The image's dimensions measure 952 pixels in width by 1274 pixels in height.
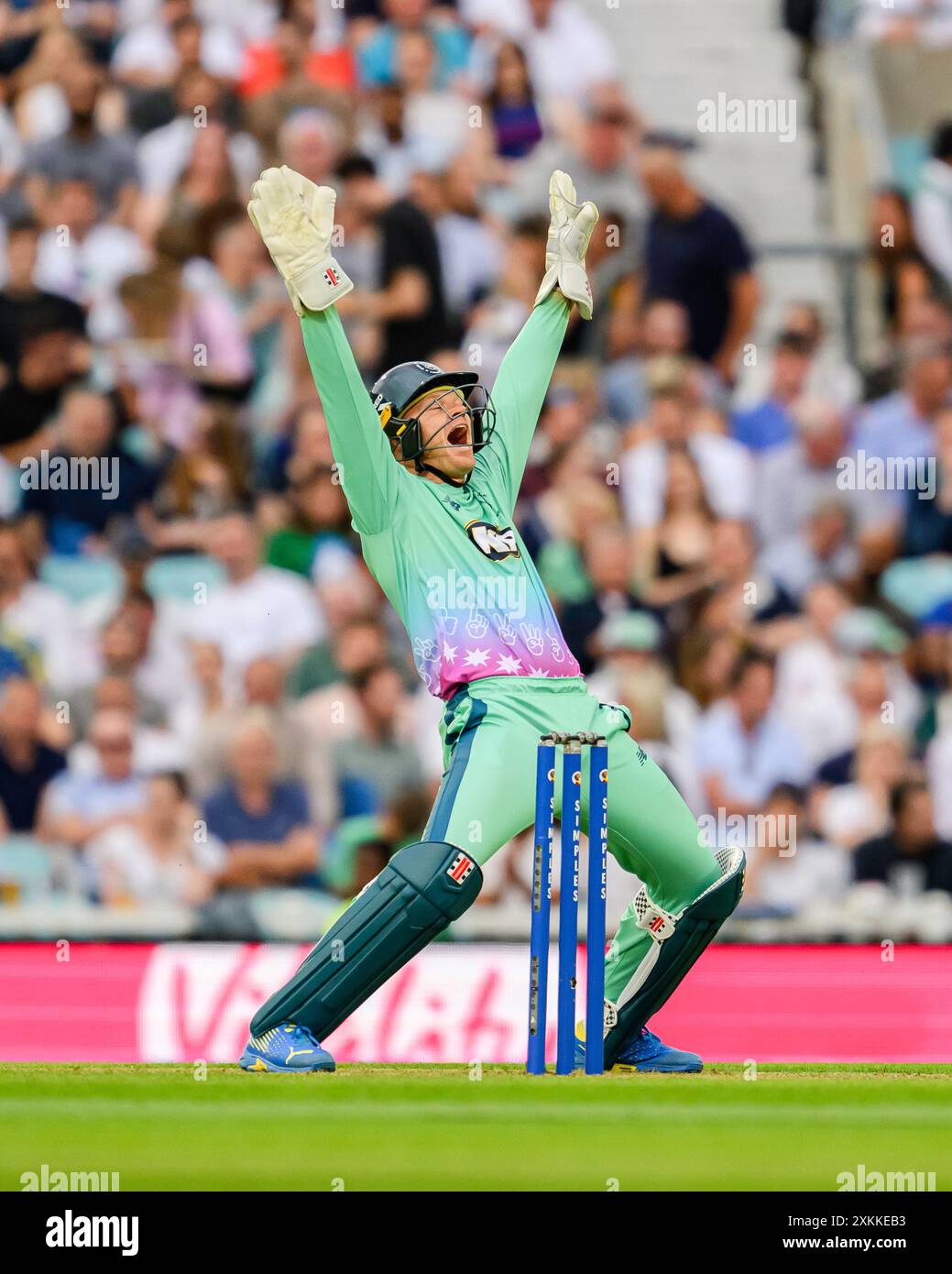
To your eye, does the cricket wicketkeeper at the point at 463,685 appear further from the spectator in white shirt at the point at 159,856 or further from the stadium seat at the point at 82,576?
the stadium seat at the point at 82,576

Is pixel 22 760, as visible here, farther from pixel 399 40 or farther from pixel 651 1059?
pixel 399 40

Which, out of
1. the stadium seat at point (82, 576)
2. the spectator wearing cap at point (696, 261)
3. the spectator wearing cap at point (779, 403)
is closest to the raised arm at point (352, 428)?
the stadium seat at point (82, 576)

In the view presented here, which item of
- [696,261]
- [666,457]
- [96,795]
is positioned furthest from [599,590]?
[96,795]

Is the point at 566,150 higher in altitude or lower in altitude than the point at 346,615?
higher

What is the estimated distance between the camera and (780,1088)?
6070mm

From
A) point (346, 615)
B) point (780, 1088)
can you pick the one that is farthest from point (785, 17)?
point (780, 1088)

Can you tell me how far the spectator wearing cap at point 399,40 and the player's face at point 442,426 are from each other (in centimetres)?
648

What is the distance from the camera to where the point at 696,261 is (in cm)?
1249

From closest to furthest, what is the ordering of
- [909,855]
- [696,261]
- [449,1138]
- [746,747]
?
[449,1138]
[909,855]
[746,747]
[696,261]

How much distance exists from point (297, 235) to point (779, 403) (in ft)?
21.0

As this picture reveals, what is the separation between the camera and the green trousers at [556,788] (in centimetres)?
634

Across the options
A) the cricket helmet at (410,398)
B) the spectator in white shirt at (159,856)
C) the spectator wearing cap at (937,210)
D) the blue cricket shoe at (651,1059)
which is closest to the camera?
the cricket helmet at (410,398)

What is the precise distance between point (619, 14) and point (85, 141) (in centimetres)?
353
